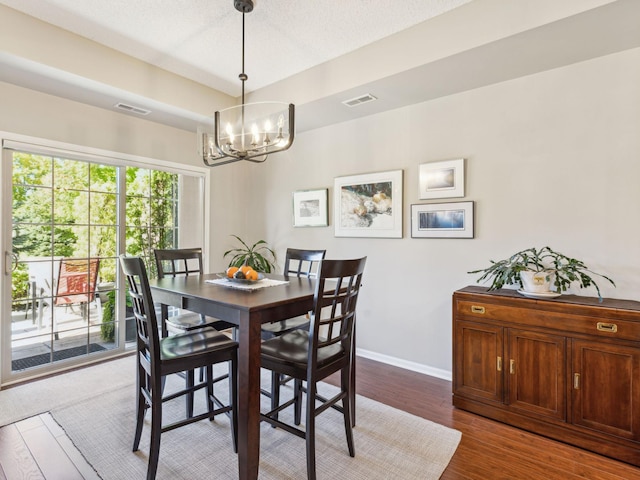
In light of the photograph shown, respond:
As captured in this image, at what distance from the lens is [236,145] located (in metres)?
2.35

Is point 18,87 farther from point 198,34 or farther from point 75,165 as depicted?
point 198,34

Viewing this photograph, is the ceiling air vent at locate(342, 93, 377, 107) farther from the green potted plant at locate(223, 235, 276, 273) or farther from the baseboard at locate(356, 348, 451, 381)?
the baseboard at locate(356, 348, 451, 381)

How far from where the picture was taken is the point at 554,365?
2.16 m

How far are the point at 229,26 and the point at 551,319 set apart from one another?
3130 millimetres

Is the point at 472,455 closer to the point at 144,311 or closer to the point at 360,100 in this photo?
the point at 144,311

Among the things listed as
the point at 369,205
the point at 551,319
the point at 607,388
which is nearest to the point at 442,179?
the point at 369,205

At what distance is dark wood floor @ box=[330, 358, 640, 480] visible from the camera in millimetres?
1851

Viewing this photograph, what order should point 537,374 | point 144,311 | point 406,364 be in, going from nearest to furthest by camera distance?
point 144,311
point 537,374
point 406,364

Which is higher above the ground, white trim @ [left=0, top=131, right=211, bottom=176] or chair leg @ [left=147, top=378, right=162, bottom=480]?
white trim @ [left=0, top=131, right=211, bottom=176]

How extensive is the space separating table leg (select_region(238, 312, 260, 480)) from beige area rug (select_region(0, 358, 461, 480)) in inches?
10.4

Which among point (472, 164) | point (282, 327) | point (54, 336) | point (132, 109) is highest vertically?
point (132, 109)

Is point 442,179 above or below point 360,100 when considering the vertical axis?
below

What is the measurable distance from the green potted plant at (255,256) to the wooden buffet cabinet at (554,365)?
2.52 meters

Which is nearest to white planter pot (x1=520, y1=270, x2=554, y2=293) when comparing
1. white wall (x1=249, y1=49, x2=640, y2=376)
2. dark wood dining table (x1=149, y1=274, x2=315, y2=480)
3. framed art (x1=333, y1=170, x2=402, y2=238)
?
white wall (x1=249, y1=49, x2=640, y2=376)
